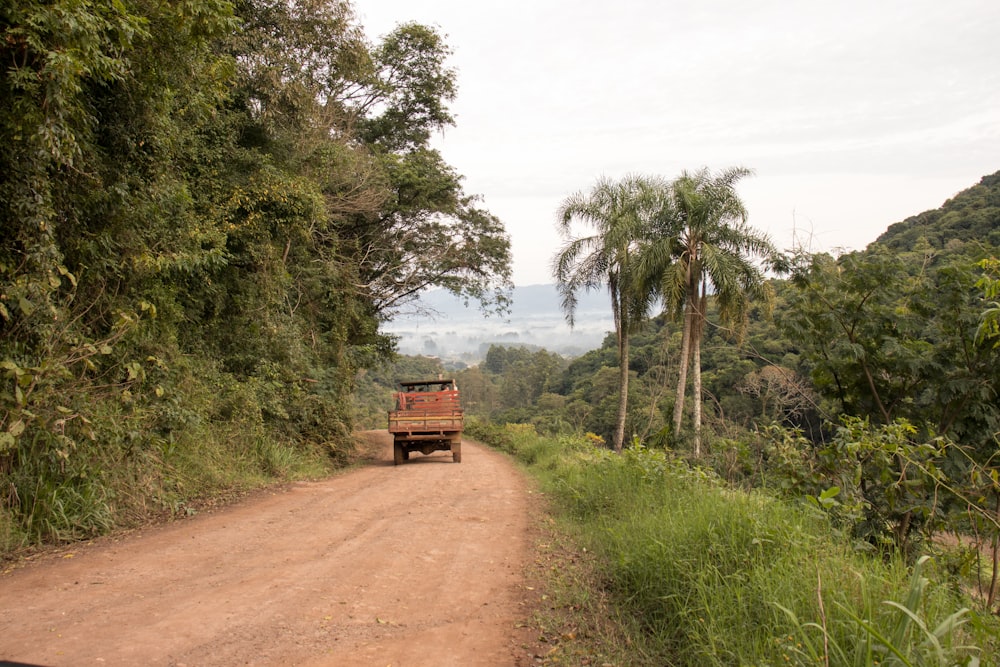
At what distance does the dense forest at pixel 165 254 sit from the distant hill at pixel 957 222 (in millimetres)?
16901

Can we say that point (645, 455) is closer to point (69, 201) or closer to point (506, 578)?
point (506, 578)

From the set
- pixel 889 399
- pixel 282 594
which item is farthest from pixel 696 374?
pixel 282 594

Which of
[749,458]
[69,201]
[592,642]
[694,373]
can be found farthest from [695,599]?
[694,373]

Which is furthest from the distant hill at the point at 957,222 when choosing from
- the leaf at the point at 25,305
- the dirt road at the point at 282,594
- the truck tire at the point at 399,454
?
the leaf at the point at 25,305

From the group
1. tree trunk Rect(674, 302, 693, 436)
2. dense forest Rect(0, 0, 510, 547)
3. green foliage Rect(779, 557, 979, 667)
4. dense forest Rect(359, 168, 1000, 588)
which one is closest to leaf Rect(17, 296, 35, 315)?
dense forest Rect(0, 0, 510, 547)

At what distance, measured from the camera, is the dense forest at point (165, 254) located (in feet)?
19.7

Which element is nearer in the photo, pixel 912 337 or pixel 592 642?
pixel 592 642

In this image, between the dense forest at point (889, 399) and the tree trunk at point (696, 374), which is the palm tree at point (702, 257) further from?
the dense forest at point (889, 399)

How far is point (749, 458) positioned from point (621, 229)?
14.0m

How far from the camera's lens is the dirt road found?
3875mm

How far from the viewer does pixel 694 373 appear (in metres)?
20.3

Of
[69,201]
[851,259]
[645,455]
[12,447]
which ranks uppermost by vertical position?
[69,201]

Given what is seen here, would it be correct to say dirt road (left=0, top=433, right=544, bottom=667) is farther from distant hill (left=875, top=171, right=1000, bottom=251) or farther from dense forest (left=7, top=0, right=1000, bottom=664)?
distant hill (left=875, top=171, right=1000, bottom=251)

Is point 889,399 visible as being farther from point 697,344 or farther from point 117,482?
point 697,344
